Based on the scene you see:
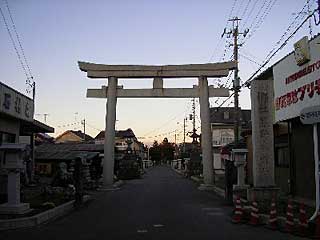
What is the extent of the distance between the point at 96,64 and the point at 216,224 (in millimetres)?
19058

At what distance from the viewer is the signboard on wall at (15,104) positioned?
774 inches

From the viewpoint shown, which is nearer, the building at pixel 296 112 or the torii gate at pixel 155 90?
the building at pixel 296 112

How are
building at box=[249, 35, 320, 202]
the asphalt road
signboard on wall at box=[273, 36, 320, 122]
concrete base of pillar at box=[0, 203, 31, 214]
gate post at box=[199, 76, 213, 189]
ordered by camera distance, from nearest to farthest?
the asphalt road
concrete base of pillar at box=[0, 203, 31, 214]
signboard on wall at box=[273, 36, 320, 122]
building at box=[249, 35, 320, 202]
gate post at box=[199, 76, 213, 189]

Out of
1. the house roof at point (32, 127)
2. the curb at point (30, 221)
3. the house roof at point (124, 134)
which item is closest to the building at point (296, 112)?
the curb at point (30, 221)

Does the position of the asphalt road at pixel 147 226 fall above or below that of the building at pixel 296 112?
below

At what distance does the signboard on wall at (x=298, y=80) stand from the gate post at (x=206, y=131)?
37.1ft

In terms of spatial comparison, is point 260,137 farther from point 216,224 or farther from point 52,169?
point 52,169

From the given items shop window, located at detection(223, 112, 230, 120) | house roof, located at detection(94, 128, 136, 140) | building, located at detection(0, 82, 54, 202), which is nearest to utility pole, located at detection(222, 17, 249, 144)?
building, located at detection(0, 82, 54, 202)

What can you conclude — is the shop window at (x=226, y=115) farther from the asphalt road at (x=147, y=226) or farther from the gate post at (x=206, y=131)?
the asphalt road at (x=147, y=226)

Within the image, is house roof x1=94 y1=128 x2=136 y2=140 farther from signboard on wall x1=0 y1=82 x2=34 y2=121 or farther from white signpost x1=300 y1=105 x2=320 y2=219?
white signpost x1=300 y1=105 x2=320 y2=219

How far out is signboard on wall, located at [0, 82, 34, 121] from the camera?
19656 mm

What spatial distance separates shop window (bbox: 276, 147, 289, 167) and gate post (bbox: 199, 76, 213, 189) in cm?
753

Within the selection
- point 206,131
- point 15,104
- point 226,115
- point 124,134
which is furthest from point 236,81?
point 124,134

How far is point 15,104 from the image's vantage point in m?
21.8
